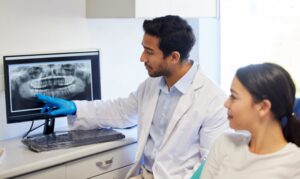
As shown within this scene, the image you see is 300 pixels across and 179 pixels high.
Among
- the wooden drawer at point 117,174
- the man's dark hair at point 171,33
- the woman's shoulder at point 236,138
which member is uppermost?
the man's dark hair at point 171,33

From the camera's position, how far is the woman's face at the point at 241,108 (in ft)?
4.85

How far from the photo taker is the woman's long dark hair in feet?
4.67

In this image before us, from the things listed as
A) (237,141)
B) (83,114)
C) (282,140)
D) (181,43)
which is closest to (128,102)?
(83,114)

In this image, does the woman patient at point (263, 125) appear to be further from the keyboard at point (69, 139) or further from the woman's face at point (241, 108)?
the keyboard at point (69, 139)

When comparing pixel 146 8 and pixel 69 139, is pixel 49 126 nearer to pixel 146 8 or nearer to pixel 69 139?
pixel 69 139

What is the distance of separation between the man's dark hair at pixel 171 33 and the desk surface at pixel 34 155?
52 centimetres

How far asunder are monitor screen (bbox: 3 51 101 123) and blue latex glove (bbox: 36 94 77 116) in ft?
0.10

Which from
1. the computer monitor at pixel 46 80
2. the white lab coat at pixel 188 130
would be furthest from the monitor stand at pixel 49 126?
the white lab coat at pixel 188 130

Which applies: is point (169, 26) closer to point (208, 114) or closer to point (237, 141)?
point (208, 114)

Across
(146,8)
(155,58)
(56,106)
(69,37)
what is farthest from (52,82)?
(146,8)

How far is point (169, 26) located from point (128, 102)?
0.47 metres

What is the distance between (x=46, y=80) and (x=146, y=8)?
67 centimetres

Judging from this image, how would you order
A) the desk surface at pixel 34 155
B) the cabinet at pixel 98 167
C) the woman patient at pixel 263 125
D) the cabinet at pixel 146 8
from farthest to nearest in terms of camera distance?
the cabinet at pixel 146 8 → the cabinet at pixel 98 167 → the desk surface at pixel 34 155 → the woman patient at pixel 263 125

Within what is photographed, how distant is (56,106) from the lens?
7.36 ft
